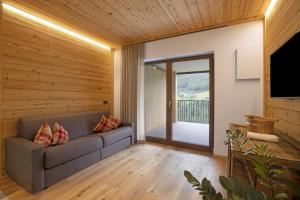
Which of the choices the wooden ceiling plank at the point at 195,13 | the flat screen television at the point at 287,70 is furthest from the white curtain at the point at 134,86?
the flat screen television at the point at 287,70

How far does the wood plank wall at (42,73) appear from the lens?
7.87ft

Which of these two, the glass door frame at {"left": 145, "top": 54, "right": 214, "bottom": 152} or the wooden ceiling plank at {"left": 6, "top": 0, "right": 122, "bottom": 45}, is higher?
the wooden ceiling plank at {"left": 6, "top": 0, "right": 122, "bottom": 45}

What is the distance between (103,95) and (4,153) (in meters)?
2.30

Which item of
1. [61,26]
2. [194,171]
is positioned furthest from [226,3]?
[61,26]

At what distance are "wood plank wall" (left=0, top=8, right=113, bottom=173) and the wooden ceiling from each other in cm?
41

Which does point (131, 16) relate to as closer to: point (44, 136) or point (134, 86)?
point (134, 86)

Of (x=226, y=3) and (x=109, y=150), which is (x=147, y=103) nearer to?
(x=109, y=150)

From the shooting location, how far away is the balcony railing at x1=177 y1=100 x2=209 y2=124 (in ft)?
11.8

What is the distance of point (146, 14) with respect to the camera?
106 inches

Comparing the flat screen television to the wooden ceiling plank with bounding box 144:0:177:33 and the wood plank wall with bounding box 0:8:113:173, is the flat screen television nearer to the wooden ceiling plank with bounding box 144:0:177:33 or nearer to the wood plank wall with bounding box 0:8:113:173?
the wooden ceiling plank with bounding box 144:0:177:33

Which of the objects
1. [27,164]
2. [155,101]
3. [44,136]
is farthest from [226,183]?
[155,101]

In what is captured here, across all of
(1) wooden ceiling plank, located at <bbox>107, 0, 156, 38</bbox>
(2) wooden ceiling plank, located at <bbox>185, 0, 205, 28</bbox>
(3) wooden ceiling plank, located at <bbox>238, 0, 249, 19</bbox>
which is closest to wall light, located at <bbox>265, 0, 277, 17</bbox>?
(3) wooden ceiling plank, located at <bbox>238, 0, 249, 19</bbox>

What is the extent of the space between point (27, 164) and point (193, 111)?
10.9 feet

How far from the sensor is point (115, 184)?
2.18m
